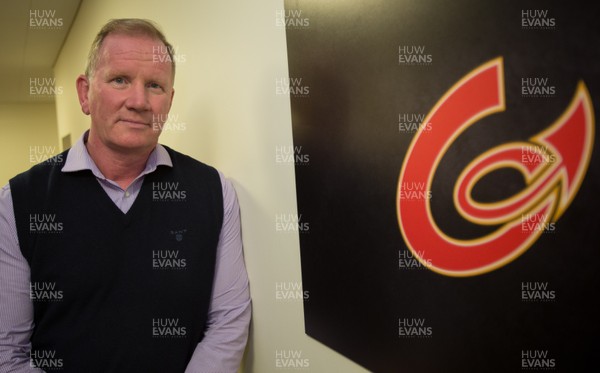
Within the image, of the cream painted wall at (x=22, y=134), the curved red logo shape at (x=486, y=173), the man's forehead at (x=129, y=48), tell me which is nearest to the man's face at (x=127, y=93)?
the man's forehead at (x=129, y=48)

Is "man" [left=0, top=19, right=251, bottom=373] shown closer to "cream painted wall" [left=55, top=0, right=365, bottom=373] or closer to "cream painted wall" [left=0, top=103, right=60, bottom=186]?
"cream painted wall" [left=55, top=0, right=365, bottom=373]

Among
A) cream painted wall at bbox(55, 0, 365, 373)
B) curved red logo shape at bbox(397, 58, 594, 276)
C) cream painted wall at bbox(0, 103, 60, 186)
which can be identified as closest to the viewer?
curved red logo shape at bbox(397, 58, 594, 276)

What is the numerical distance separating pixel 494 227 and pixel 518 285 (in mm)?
88

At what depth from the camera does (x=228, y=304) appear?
146 cm

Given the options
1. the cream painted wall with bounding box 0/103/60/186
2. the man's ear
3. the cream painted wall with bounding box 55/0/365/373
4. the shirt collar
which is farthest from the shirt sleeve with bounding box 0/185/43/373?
the cream painted wall with bounding box 0/103/60/186

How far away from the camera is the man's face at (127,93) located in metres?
1.35

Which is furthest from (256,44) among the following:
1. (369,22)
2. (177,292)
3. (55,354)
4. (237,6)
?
(55,354)

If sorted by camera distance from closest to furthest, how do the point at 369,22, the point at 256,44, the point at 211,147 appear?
the point at 369,22
the point at 256,44
the point at 211,147

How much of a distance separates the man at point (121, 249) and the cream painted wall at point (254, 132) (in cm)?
10

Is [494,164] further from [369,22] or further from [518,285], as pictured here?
[369,22]

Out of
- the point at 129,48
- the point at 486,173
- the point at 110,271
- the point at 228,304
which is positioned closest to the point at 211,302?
the point at 228,304

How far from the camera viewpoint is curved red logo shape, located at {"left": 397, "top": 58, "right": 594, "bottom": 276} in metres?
0.60

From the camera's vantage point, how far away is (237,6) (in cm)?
139

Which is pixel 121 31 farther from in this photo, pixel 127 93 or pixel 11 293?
pixel 11 293
